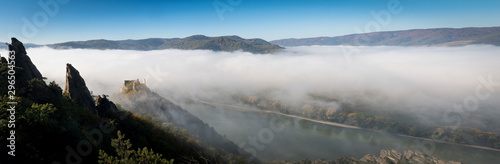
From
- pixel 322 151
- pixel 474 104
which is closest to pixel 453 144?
pixel 322 151

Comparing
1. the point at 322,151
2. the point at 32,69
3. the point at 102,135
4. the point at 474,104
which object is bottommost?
the point at 322,151

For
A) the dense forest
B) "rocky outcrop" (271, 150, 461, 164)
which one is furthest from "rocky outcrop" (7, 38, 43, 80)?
"rocky outcrop" (271, 150, 461, 164)

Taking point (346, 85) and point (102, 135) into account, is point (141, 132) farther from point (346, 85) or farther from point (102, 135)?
point (346, 85)

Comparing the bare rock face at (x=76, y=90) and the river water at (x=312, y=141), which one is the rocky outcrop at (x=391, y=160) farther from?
the bare rock face at (x=76, y=90)

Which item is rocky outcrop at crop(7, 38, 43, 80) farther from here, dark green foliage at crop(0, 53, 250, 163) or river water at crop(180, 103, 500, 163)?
river water at crop(180, 103, 500, 163)

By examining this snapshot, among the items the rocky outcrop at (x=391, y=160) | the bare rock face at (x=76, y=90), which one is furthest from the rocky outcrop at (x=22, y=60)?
the rocky outcrop at (x=391, y=160)

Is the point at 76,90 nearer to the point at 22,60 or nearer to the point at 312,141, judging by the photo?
the point at 22,60

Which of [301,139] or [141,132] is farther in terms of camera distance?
[301,139]
